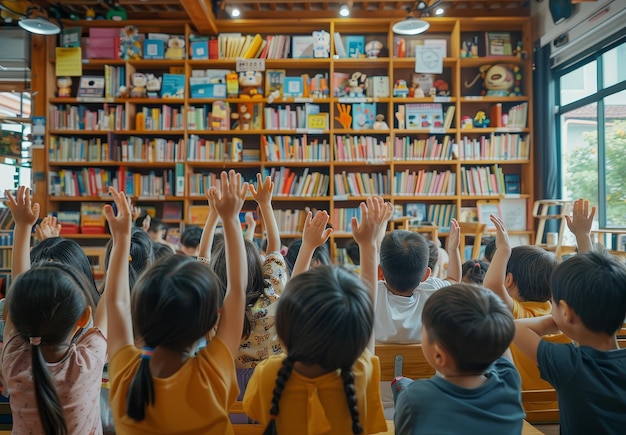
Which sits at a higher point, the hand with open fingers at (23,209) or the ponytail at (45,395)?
the hand with open fingers at (23,209)

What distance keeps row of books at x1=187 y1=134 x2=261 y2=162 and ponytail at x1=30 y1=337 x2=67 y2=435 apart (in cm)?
436

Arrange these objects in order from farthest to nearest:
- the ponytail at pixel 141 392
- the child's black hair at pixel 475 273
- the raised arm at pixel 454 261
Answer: the child's black hair at pixel 475 273 < the raised arm at pixel 454 261 < the ponytail at pixel 141 392

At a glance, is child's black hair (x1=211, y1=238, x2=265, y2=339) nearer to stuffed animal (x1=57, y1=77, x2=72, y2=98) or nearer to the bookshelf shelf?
the bookshelf shelf

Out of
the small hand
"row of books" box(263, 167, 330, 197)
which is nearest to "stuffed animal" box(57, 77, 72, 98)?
"row of books" box(263, 167, 330, 197)

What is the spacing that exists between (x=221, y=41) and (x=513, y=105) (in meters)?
3.28

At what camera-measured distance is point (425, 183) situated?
212 inches

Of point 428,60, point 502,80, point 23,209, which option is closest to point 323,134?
point 428,60

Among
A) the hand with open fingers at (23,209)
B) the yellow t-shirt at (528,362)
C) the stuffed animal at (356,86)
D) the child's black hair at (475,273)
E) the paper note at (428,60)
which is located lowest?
the yellow t-shirt at (528,362)

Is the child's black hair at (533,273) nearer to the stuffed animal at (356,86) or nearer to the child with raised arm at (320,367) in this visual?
the child with raised arm at (320,367)

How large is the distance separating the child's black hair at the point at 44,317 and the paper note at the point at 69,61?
490 centimetres

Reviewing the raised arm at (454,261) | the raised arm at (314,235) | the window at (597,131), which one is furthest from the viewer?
the window at (597,131)

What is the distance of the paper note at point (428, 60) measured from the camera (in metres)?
5.27

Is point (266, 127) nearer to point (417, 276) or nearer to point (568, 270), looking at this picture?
point (417, 276)

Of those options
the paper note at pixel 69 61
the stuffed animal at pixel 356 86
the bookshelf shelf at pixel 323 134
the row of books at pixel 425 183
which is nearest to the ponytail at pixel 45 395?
the bookshelf shelf at pixel 323 134
